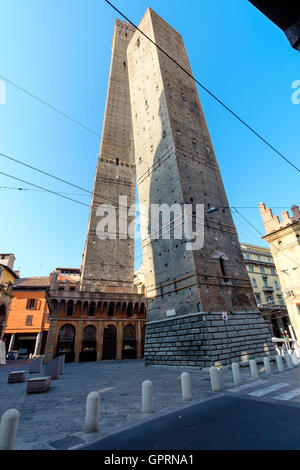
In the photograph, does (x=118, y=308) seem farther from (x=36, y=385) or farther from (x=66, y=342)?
(x=36, y=385)

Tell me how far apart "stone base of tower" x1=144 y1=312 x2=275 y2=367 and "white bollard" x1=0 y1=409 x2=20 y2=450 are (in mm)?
11147

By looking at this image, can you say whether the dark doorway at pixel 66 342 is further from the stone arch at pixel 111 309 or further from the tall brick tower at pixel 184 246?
the tall brick tower at pixel 184 246

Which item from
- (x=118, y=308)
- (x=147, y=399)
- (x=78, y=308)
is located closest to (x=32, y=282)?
(x=78, y=308)

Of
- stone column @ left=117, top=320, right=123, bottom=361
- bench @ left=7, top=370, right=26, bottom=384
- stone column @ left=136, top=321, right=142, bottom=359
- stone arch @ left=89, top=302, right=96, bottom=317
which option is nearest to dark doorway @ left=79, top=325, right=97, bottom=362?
stone arch @ left=89, top=302, right=96, bottom=317

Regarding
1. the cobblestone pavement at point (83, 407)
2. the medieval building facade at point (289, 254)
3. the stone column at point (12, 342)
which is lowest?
the cobblestone pavement at point (83, 407)

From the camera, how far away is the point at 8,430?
309cm

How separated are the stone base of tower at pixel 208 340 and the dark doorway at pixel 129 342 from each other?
9.63 metres

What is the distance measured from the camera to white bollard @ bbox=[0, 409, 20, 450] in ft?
9.98

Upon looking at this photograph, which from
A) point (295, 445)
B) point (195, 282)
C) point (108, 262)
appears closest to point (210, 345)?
point (195, 282)

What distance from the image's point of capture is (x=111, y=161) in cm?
3953

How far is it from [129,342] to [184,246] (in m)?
15.6

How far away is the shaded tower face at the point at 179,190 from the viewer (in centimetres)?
1551

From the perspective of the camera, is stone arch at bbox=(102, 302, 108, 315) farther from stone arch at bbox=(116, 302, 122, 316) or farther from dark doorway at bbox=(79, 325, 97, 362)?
dark doorway at bbox=(79, 325, 97, 362)

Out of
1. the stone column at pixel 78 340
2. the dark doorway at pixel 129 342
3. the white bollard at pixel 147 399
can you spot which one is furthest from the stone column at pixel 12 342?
the white bollard at pixel 147 399
